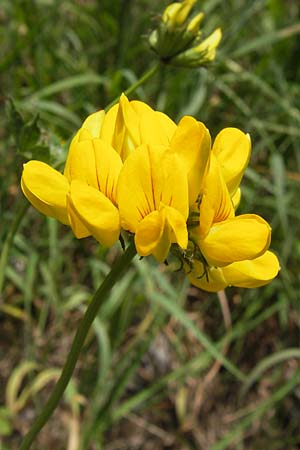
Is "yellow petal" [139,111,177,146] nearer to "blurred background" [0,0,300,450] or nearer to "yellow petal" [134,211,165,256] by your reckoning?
"yellow petal" [134,211,165,256]

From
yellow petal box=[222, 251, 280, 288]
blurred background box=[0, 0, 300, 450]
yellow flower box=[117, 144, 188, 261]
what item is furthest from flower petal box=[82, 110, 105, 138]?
blurred background box=[0, 0, 300, 450]

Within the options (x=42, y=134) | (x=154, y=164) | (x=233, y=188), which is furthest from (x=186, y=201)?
(x=42, y=134)

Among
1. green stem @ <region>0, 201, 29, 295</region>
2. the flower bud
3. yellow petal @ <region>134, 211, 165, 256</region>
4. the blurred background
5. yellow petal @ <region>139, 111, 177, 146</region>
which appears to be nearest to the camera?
yellow petal @ <region>134, 211, 165, 256</region>

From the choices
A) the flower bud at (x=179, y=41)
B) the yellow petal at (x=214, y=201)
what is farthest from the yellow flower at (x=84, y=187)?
the flower bud at (x=179, y=41)

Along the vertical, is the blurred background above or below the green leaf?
below

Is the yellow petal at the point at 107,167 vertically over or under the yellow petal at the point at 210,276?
over

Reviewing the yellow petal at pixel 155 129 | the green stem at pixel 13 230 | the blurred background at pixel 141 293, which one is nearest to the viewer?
the yellow petal at pixel 155 129

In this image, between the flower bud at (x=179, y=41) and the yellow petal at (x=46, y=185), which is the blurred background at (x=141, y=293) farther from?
the yellow petal at (x=46, y=185)

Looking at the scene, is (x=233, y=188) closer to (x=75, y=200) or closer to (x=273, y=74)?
(x=75, y=200)
